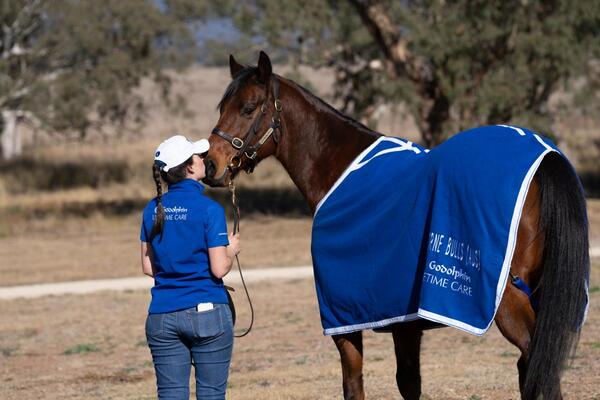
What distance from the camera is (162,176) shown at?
5.48 meters

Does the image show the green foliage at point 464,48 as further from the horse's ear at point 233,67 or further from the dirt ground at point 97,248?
the horse's ear at point 233,67

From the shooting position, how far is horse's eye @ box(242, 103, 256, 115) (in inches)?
254

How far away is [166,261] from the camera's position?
541cm

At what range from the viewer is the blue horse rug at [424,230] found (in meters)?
5.34

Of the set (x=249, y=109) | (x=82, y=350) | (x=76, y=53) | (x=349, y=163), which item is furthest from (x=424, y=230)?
(x=76, y=53)

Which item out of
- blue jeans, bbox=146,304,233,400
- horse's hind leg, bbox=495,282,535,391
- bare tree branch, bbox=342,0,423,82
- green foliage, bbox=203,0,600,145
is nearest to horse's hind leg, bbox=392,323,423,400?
horse's hind leg, bbox=495,282,535,391

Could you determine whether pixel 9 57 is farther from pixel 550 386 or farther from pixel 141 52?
pixel 550 386

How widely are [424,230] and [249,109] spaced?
145 cm

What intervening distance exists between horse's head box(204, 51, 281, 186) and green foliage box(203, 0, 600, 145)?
1684cm

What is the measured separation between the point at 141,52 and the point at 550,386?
3248cm

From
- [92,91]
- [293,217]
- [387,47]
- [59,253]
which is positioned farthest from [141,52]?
[59,253]

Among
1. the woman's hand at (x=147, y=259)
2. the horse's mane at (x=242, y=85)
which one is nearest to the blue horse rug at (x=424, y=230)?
the horse's mane at (x=242, y=85)

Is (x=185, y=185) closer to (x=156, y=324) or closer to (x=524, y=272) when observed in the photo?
(x=156, y=324)

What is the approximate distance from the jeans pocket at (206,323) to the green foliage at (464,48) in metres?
18.2
